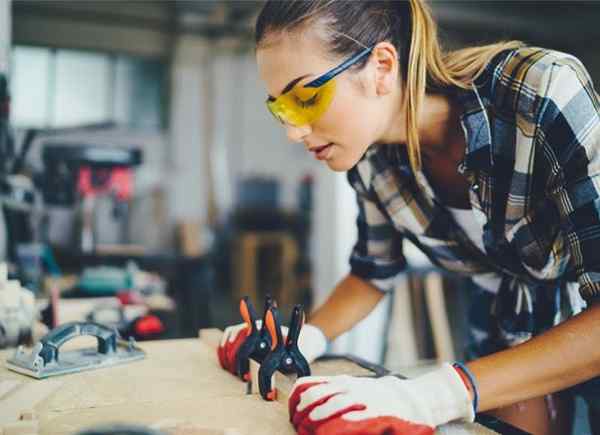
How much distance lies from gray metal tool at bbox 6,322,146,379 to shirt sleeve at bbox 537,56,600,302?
776mm

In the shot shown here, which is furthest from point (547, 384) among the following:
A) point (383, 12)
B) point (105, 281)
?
point (105, 281)

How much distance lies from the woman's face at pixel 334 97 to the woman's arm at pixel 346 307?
1.17 feet

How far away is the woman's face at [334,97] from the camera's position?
3.49 ft

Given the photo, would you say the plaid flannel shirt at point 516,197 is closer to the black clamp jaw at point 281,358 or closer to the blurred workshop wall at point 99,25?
the black clamp jaw at point 281,358

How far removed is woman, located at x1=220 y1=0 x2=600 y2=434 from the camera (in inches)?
34.6

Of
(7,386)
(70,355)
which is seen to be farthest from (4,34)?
(7,386)

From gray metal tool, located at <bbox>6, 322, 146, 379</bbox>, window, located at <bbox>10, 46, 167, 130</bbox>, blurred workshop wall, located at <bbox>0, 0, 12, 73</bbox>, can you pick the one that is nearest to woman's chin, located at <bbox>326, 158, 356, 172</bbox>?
gray metal tool, located at <bbox>6, 322, 146, 379</bbox>

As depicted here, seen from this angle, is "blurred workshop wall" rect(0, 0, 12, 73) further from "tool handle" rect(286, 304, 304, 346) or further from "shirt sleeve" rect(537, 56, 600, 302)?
"shirt sleeve" rect(537, 56, 600, 302)

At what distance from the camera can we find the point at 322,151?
3.83 feet

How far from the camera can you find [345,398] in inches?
30.9

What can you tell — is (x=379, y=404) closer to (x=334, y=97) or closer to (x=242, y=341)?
(x=242, y=341)

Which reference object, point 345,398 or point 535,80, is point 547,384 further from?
point 535,80

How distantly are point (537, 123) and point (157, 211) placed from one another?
5.89 meters

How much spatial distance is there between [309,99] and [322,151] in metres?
0.12
